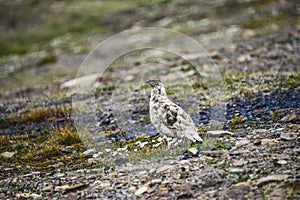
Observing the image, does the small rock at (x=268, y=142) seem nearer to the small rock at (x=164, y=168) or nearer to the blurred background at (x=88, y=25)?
the small rock at (x=164, y=168)

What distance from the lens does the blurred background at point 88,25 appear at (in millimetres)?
38188

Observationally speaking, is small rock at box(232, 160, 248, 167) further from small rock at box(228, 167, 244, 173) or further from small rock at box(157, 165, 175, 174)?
small rock at box(157, 165, 175, 174)

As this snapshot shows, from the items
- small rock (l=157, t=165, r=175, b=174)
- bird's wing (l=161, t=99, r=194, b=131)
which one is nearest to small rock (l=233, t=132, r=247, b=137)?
bird's wing (l=161, t=99, r=194, b=131)

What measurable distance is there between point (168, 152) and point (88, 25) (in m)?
56.1

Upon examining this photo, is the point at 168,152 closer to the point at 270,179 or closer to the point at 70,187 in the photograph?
the point at 70,187

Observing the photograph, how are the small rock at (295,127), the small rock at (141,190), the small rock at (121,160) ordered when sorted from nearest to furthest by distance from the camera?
A: the small rock at (141,190)
the small rock at (121,160)
the small rock at (295,127)

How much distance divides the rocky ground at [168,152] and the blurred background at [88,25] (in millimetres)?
10566

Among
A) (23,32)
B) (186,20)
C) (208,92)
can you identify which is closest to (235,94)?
(208,92)

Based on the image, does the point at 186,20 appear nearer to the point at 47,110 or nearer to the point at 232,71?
the point at 232,71

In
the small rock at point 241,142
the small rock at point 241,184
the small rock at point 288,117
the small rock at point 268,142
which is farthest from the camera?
the small rock at point 288,117

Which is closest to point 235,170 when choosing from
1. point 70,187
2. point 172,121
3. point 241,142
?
point 241,142

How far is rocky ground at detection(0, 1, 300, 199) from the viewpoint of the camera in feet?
33.1

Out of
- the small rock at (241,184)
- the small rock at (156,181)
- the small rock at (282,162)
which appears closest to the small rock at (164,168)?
the small rock at (156,181)

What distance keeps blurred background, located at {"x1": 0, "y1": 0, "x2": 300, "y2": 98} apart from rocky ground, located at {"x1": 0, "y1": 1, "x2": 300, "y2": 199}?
34.7 ft
